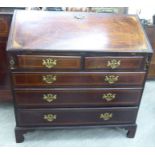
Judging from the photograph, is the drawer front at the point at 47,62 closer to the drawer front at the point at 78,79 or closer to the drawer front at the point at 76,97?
the drawer front at the point at 78,79

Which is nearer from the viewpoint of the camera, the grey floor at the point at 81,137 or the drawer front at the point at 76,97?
the drawer front at the point at 76,97

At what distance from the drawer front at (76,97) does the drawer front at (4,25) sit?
431 millimetres

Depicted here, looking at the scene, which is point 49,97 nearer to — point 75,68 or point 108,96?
point 75,68

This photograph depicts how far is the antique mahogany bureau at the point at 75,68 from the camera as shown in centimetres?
144

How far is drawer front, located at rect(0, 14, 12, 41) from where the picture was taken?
1661 millimetres

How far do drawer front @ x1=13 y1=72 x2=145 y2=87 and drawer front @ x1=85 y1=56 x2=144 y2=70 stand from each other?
48 mm

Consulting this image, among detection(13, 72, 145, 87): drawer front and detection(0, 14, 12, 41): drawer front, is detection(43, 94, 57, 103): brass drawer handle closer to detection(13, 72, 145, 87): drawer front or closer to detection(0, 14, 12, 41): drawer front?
detection(13, 72, 145, 87): drawer front

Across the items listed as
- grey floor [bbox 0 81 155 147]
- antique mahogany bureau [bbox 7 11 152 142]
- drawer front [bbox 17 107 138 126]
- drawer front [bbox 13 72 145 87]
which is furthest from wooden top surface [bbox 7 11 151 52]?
grey floor [bbox 0 81 155 147]

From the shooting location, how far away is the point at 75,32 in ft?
5.05

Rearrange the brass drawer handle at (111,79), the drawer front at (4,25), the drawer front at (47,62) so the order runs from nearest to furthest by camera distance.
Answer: the drawer front at (47,62), the brass drawer handle at (111,79), the drawer front at (4,25)

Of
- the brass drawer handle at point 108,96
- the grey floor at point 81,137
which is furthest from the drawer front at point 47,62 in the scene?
the grey floor at point 81,137

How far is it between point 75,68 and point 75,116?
398mm

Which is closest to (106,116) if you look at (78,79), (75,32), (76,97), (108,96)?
(108,96)

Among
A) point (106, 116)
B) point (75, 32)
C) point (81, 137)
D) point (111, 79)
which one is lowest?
point (81, 137)
